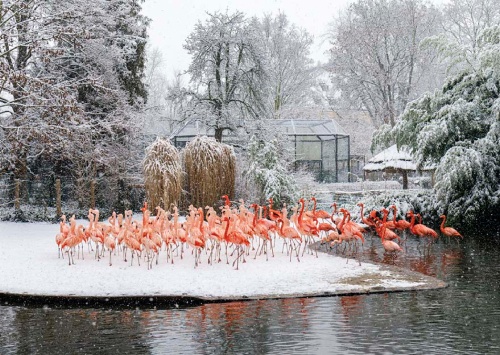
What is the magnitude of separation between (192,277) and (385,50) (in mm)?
23979

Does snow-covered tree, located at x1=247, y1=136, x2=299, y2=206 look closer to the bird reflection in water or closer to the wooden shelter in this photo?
the wooden shelter

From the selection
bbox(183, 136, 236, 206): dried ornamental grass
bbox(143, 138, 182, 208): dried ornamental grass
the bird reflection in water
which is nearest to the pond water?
the bird reflection in water

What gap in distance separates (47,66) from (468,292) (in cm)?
1566

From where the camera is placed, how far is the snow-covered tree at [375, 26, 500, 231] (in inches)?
631

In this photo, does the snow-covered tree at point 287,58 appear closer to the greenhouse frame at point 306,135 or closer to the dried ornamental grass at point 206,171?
the greenhouse frame at point 306,135

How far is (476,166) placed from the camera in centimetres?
1598

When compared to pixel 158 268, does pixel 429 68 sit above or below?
above

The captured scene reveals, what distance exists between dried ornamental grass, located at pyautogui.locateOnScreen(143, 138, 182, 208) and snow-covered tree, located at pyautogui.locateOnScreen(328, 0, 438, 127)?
52.5ft

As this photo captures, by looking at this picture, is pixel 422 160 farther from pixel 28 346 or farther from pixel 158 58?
pixel 158 58

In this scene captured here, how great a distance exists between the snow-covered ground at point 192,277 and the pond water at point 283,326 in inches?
14.3

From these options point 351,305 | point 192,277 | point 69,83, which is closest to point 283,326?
point 351,305

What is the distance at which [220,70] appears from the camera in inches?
885

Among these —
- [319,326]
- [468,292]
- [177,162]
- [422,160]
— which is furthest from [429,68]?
[319,326]

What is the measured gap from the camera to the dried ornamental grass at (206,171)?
17297 millimetres
